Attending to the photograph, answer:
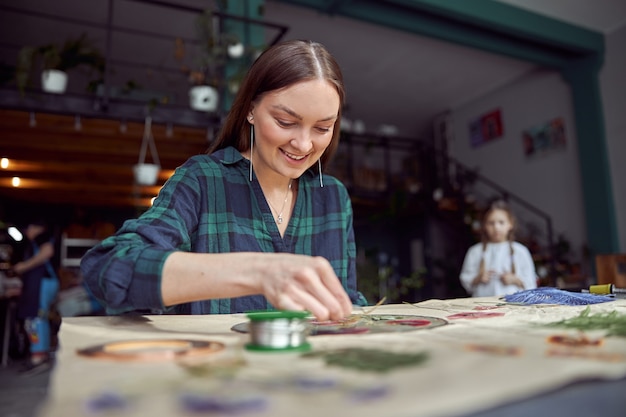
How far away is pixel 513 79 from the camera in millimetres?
7828

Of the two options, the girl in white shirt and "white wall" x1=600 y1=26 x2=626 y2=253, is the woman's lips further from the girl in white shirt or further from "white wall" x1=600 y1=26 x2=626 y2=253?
"white wall" x1=600 y1=26 x2=626 y2=253

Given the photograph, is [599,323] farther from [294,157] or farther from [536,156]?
[536,156]

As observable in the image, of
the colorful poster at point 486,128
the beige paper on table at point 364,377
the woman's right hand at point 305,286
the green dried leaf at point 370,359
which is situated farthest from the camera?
the colorful poster at point 486,128

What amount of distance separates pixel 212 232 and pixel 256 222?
127 millimetres

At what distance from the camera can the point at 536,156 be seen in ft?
24.3

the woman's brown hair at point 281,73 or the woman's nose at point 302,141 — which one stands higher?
the woman's brown hair at point 281,73

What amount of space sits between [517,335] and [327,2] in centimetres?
499

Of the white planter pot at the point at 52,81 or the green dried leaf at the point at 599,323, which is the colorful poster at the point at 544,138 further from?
the green dried leaf at the point at 599,323

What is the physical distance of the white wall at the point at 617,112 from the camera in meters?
6.02

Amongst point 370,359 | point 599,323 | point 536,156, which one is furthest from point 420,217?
point 370,359

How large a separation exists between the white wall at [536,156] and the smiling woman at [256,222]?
636 cm

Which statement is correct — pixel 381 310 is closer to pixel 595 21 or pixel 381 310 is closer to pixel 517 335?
pixel 517 335

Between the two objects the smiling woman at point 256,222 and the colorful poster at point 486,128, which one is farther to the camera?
the colorful poster at point 486,128

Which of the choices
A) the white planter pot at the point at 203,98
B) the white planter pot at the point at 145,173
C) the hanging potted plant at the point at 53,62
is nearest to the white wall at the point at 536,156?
the white planter pot at the point at 203,98
